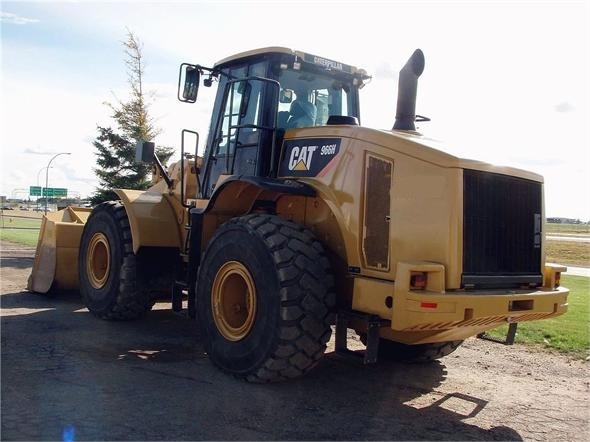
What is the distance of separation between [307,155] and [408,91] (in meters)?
1.18

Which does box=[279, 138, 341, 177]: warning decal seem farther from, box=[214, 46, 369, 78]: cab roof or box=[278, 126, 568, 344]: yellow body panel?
box=[214, 46, 369, 78]: cab roof

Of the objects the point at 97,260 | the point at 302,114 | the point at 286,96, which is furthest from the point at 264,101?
the point at 97,260

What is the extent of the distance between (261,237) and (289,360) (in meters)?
1.09

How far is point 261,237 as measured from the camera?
537cm

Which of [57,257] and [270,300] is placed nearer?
[270,300]

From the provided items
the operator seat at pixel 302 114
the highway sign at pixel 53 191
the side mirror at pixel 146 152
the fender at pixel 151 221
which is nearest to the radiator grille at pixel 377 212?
the operator seat at pixel 302 114

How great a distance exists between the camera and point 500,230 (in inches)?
204

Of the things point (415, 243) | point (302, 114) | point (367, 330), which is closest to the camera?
point (415, 243)

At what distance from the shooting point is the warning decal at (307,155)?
5672 mm

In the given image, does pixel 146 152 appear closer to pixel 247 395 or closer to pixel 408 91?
pixel 408 91

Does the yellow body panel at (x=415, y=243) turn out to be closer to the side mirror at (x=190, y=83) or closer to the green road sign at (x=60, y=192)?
the side mirror at (x=190, y=83)

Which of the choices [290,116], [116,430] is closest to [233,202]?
[290,116]

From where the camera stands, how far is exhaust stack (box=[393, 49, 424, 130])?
5.83m

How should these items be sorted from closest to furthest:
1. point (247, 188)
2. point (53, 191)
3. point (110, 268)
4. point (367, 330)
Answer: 1. point (367, 330)
2. point (247, 188)
3. point (110, 268)
4. point (53, 191)
